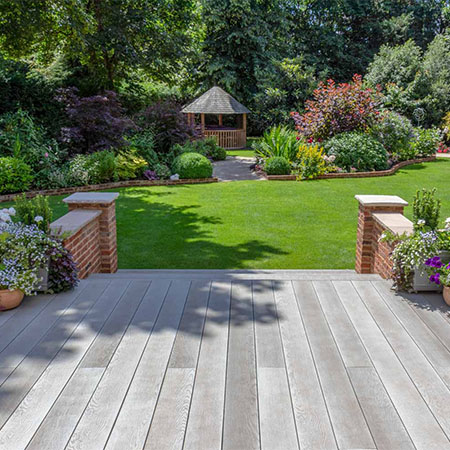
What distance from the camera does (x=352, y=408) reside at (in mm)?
2400

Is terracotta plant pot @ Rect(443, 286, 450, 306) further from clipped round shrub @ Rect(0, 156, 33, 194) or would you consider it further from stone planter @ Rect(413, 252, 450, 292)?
clipped round shrub @ Rect(0, 156, 33, 194)

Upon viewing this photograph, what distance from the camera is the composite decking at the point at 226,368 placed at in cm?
222

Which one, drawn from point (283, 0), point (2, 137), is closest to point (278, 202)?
point (2, 137)

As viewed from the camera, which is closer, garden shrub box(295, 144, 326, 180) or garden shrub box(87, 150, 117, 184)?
garden shrub box(87, 150, 117, 184)

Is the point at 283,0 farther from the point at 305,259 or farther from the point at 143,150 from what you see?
the point at 305,259

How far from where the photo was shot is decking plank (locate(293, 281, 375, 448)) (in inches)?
86.4

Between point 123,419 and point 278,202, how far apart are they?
7094mm

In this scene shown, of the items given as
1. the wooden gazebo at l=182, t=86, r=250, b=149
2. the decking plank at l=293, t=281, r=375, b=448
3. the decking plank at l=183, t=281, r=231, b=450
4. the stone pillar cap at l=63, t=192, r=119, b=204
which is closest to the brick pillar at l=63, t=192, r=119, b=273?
the stone pillar cap at l=63, t=192, r=119, b=204

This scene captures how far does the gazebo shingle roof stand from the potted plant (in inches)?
620

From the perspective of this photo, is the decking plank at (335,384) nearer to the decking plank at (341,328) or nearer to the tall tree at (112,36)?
the decking plank at (341,328)

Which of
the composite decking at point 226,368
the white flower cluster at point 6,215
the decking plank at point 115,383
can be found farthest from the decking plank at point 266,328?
the white flower cluster at point 6,215

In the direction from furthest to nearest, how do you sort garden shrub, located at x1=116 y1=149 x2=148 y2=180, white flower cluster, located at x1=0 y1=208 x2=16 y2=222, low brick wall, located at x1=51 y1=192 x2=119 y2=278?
1. garden shrub, located at x1=116 y1=149 x2=148 y2=180
2. low brick wall, located at x1=51 y1=192 x2=119 y2=278
3. white flower cluster, located at x1=0 y1=208 x2=16 y2=222

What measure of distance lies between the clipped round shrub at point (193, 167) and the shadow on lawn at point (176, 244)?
3.26m

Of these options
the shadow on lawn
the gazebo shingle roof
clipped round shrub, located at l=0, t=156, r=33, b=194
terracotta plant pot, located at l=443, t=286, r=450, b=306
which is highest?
the gazebo shingle roof
